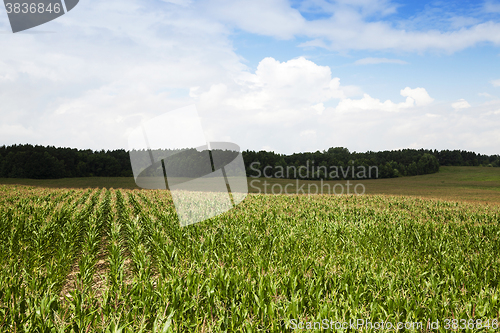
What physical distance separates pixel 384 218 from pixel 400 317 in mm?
11170

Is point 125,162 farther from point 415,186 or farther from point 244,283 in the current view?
point 244,283

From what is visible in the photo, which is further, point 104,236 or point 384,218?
point 384,218

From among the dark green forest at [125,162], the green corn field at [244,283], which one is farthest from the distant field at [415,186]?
the green corn field at [244,283]

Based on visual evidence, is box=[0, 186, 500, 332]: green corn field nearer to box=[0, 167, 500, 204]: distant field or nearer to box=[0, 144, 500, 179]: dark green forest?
box=[0, 167, 500, 204]: distant field

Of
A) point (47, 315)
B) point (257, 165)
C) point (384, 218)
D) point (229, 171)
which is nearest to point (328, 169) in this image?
point (257, 165)

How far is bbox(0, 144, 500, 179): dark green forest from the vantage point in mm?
73438

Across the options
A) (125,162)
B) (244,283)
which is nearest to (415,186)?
(244,283)

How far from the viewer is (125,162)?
280 feet

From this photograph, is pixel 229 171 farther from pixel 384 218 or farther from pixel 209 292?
pixel 384 218

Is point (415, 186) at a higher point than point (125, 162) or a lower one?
lower

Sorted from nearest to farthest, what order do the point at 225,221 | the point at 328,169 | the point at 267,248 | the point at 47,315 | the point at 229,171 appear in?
the point at 47,315 < the point at 267,248 < the point at 229,171 < the point at 225,221 < the point at 328,169

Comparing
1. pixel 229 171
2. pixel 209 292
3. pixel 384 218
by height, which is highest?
pixel 229 171

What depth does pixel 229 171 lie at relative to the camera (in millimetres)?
9930

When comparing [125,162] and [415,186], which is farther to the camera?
[125,162]
